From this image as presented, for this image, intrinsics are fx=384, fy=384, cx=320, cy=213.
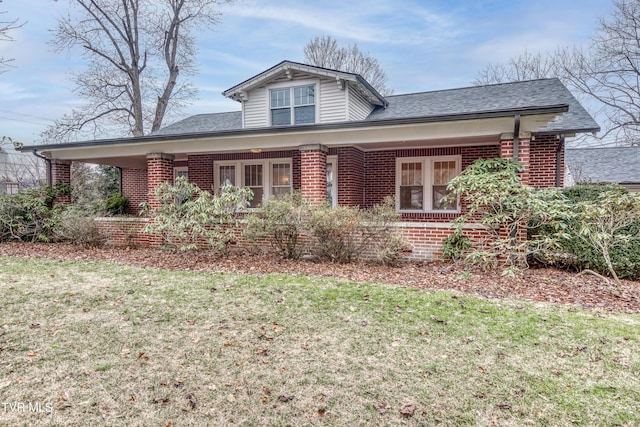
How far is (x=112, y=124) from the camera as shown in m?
21.2

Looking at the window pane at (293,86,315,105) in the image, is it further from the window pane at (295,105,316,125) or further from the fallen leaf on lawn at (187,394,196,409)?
the fallen leaf on lawn at (187,394,196,409)

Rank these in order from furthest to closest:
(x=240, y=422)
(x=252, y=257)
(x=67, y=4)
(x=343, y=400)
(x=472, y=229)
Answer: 1. (x=67, y=4)
2. (x=252, y=257)
3. (x=472, y=229)
4. (x=343, y=400)
5. (x=240, y=422)

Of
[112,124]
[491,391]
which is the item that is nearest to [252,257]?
[491,391]

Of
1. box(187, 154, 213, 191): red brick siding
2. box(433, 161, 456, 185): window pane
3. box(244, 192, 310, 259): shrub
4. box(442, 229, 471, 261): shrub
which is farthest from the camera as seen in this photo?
box(187, 154, 213, 191): red brick siding

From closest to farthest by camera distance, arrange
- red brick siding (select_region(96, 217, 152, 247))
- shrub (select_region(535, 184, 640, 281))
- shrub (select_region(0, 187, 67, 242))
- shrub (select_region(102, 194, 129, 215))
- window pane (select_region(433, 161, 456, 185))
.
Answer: shrub (select_region(535, 184, 640, 281)), red brick siding (select_region(96, 217, 152, 247)), shrub (select_region(0, 187, 67, 242)), window pane (select_region(433, 161, 456, 185)), shrub (select_region(102, 194, 129, 215))

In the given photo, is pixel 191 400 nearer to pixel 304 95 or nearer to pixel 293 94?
pixel 304 95

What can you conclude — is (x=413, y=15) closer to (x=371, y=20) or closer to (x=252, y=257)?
(x=371, y=20)

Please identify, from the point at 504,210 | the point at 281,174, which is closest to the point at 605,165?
the point at 504,210

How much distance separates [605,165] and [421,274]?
13.9 m

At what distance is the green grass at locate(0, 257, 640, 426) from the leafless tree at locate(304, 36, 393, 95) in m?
23.4

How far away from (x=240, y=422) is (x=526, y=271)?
6.15 meters

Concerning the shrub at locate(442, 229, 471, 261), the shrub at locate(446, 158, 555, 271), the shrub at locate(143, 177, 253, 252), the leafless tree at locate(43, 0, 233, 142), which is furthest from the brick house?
the leafless tree at locate(43, 0, 233, 142)

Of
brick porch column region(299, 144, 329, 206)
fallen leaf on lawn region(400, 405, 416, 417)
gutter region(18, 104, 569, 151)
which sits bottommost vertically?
fallen leaf on lawn region(400, 405, 416, 417)

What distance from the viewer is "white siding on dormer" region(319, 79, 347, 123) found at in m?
11.2
